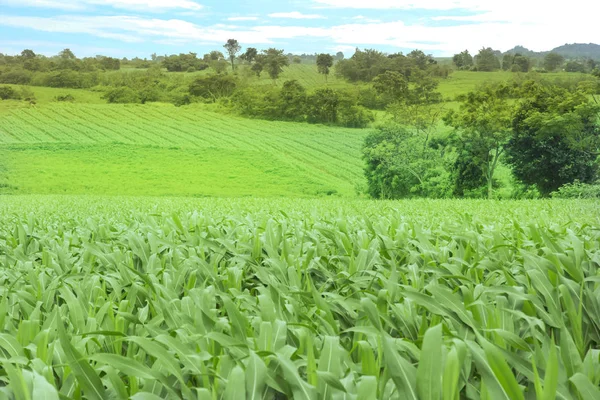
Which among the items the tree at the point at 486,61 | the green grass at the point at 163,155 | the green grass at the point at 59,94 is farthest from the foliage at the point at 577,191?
the green grass at the point at 59,94

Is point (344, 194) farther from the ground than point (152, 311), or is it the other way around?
point (152, 311)

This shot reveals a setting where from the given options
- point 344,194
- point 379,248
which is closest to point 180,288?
point 379,248

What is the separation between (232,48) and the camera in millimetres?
12266

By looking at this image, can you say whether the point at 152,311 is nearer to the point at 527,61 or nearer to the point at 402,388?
the point at 402,388

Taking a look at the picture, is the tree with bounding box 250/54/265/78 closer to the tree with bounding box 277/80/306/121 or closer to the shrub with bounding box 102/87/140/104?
the tree with bounding box 277/80/306/121

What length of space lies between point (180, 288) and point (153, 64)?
11905mm

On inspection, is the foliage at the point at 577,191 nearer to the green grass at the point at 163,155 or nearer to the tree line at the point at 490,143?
the tree line at the point at 490,143

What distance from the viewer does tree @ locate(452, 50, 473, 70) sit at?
486 inches

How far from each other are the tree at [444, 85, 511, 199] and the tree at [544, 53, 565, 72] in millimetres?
1031

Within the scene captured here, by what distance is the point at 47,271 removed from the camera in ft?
7.15

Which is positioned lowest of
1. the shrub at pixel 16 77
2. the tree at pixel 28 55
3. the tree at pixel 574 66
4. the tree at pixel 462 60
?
the shrub at pixel 16 77

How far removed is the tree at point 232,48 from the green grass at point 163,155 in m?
1.34

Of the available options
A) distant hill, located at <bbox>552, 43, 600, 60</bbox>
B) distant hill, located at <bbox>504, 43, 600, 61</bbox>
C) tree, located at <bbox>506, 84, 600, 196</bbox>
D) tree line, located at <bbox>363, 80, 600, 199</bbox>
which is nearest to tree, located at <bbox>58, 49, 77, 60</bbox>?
tree line, located at <bbox>363, 80, 600, 199</bbox>

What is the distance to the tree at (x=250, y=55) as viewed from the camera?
12234mm
